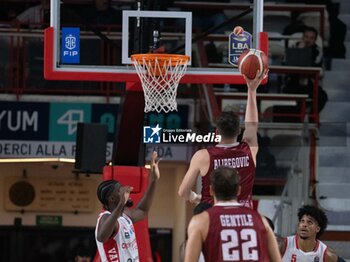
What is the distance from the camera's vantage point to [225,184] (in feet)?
23.8

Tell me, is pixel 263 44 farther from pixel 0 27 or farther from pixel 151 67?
pixel 0 27

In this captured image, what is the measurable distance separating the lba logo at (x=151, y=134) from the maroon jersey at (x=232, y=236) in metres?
4.73

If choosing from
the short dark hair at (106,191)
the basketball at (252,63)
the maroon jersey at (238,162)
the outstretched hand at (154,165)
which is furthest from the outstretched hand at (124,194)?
the basketball at (252,63)

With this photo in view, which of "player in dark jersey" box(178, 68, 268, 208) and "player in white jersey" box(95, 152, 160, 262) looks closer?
"player in dark jersey" box(178, 68, 268, 208)

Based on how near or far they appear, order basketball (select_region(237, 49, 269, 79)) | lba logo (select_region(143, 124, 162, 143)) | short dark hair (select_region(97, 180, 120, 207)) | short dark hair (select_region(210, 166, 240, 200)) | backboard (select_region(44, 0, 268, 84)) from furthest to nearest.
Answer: lba logo (select_region(143, 124, 162, 143)) < backboard (select_region(44, 0, 268, 84)) < short dark hair (select_region(97, 180, 120, 207)) < basketball (select_region(237, 49, 269, 79)) < short dark hair (select_region(210, 166, 240, 200))

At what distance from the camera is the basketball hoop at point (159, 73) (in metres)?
10.7

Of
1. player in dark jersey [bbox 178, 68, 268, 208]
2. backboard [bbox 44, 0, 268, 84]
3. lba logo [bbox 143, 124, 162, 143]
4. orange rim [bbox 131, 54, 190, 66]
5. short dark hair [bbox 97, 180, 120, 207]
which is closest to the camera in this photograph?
player in dark jersey [bbox 178, 68, 268, 208]

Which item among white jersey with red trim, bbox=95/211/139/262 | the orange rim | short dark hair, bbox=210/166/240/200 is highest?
the orange rim

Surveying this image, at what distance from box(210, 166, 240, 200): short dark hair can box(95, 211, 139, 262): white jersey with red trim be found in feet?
6.94

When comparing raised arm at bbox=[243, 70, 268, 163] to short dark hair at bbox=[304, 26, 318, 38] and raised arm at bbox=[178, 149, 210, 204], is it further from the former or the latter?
short dark hair at bbox=[304, 26, 318, 38]

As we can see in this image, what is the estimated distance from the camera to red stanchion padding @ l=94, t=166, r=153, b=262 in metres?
11.0

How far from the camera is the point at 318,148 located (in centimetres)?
1463

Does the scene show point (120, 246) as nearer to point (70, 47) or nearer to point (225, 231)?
point (225, 231)

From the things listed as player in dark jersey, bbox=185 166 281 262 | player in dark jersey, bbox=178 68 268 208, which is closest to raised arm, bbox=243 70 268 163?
player in dark jersey, bbox=178 68 268 208
